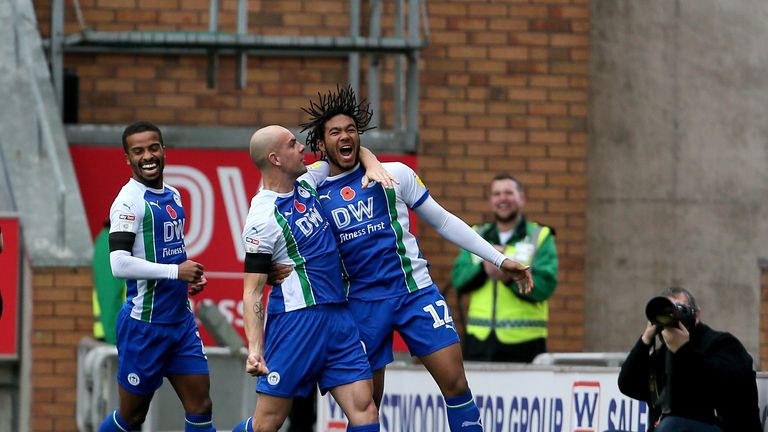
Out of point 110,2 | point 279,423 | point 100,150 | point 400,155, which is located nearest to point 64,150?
point 100,150

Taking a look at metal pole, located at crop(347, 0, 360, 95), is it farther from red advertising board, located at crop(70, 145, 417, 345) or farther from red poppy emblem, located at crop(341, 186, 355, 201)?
red poppy emblem, located at crop(341, 186, 355, 201)

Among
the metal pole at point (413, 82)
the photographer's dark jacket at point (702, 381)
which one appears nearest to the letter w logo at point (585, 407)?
the photographer's dark jacket at point (702, 381)

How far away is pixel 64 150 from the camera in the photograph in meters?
13.2

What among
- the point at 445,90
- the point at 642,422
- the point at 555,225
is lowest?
the point at 642,422

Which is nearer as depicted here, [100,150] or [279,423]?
[279,423]

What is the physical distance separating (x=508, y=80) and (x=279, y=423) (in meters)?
6.14

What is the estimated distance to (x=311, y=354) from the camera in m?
8.85

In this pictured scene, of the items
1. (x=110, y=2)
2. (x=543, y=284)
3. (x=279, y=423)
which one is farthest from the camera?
(x=110, y=2)

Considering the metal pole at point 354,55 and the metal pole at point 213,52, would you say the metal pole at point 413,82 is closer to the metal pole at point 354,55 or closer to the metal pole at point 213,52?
the metal pole at point 354,55

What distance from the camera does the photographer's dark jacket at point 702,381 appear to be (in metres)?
9.01

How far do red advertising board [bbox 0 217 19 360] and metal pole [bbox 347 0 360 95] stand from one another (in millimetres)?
3117

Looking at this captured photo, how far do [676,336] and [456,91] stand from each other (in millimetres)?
5815

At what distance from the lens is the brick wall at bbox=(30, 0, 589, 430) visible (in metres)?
14.3

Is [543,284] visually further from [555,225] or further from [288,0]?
[288,0]
